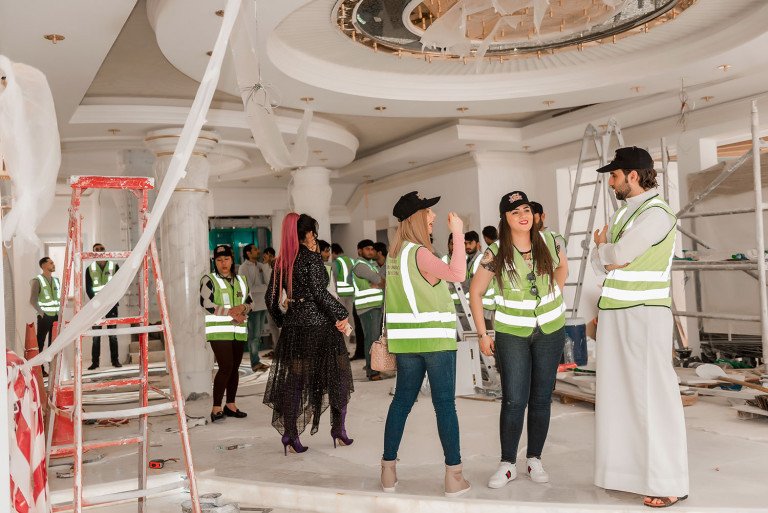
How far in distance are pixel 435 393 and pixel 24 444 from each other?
1840 mm

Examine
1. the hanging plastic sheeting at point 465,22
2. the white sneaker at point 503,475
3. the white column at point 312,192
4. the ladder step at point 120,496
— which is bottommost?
the white sneaker at point 503,475

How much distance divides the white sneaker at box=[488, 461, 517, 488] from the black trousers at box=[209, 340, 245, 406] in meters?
2.65

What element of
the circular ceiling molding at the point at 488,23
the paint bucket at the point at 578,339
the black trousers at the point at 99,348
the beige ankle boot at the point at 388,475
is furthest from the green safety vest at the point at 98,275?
the beige ankle boot at the point at 388,475

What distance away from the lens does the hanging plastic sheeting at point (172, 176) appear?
2.45 metres

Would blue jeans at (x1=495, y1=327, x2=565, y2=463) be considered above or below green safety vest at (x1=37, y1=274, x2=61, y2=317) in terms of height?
below

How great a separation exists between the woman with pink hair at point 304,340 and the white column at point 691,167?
4.82m

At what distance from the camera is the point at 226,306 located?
19.1ft

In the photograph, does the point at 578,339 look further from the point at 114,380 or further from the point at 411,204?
the point at 114,380

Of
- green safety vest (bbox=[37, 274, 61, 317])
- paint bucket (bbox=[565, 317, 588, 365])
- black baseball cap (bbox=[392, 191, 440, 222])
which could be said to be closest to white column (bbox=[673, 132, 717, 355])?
paint bucket (bbox=[565, 317, 588, 365])

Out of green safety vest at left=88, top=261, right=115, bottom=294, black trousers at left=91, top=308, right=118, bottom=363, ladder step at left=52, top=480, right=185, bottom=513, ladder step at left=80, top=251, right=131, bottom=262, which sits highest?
green safety vest at left=88, top=261, right=115, bottom=294

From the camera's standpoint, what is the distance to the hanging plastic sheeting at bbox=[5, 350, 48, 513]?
2.69 metres

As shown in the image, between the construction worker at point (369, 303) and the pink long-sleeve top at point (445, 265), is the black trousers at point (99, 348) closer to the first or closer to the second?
the construction worker at point (369, 303)

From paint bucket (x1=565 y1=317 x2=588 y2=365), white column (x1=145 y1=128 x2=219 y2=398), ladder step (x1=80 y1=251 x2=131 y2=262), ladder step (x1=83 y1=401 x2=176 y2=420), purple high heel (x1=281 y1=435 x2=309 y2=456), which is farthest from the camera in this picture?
white column (x1=145 y1=128 x2=219 y2=398)

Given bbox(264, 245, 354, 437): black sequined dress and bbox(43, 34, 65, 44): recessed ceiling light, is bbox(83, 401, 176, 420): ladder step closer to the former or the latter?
bbox(264, 245, 354, 437): black sequined dress
